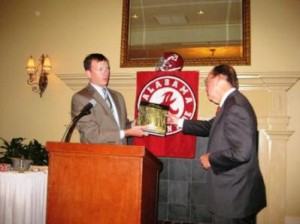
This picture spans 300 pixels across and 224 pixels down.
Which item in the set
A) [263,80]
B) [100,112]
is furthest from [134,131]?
[263,80]

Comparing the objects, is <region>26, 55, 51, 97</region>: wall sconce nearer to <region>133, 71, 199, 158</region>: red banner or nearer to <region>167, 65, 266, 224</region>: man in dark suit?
<region>133, 71, 199, 158</region>: red banner

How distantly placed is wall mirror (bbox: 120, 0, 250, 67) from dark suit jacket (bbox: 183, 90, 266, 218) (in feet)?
4.81

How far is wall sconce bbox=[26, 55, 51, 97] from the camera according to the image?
11.8ft

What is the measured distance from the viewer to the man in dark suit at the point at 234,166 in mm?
1768

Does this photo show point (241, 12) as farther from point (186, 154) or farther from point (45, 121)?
point (45, 121)

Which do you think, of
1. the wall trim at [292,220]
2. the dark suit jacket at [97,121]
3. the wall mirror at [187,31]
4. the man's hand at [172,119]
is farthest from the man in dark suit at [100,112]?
the wall trim at [292,220]

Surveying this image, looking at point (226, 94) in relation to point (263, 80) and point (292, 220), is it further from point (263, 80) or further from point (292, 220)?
point (292, 220)

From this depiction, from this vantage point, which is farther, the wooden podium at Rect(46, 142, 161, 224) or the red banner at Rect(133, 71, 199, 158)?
the red banner at Rect(133, 71, 199, 158)

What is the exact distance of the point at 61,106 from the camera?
3.68m

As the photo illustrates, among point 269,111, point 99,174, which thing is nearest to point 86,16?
point 269,111

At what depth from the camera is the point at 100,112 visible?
7.09 feet

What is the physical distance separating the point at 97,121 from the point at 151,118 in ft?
1.30

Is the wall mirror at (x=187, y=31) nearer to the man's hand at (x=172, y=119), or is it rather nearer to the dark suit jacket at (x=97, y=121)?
the man's hand at (x=172, y=119)

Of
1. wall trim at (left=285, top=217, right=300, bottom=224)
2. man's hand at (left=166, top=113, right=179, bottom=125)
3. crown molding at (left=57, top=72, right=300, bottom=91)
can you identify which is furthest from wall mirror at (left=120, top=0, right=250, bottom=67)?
wall trim at (left=285, top=217, right=300, bottom=224)
